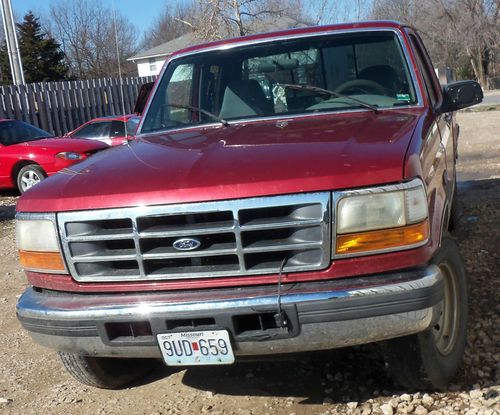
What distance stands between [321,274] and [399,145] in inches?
27.2

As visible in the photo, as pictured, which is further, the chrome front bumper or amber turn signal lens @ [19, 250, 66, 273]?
amber turn signal lens @ [19, 250, 66, 273]

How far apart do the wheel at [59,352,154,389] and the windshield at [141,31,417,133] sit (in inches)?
59.9

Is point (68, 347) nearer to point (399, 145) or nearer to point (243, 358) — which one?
point (243, 358)

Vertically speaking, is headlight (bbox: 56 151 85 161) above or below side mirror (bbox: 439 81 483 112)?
below

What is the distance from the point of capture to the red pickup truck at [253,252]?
271cm

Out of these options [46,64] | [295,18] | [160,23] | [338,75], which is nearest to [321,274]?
[338,75]

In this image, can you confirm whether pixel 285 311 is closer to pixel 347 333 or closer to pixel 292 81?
pixel 347 333

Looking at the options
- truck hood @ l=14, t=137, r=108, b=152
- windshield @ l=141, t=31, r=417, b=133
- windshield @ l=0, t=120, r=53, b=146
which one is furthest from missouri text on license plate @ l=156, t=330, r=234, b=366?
windshield @ l=0, t=120, r=53, b=146

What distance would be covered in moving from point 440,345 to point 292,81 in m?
1.90

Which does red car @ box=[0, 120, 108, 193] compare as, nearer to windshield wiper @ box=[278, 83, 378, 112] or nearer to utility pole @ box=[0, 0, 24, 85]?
windshield wiper @ box=[278, 83, 378, 112]

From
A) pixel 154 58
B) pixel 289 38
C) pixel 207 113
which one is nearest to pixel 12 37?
pixel 289 38

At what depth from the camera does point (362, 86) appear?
4066mm

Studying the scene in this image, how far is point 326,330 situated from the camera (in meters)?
2.72

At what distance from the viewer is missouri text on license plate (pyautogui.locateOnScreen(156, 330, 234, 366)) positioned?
279 centimetres
